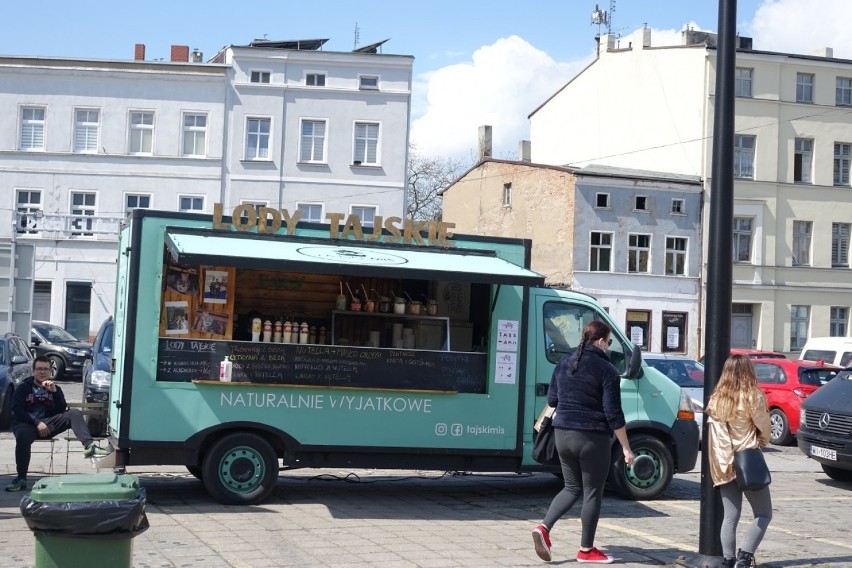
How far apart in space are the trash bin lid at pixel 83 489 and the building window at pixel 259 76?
3507 cm

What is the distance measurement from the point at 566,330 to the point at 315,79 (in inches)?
1192

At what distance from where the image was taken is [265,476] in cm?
1053

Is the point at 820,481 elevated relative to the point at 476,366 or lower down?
lower down

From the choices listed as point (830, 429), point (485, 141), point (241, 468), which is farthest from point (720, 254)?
point (485, 141)

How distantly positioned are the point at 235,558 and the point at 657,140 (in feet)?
129

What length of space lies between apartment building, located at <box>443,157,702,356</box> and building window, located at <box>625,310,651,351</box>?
4cm

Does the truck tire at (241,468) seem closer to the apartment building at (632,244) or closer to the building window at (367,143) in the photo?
the apartment building at (632,244)

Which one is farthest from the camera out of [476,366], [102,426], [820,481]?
[820,481]

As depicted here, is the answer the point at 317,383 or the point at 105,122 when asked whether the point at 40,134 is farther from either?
the point at 317,383

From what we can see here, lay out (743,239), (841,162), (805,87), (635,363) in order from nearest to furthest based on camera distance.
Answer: (635,363) < (743,239) < (805,87) < (841,162)

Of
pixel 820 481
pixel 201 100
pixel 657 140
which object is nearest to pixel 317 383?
pixel 820 481

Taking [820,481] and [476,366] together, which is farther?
[820,481]

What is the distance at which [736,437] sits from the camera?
780cm

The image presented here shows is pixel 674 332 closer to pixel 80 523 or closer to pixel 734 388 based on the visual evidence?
pixel 734 388
